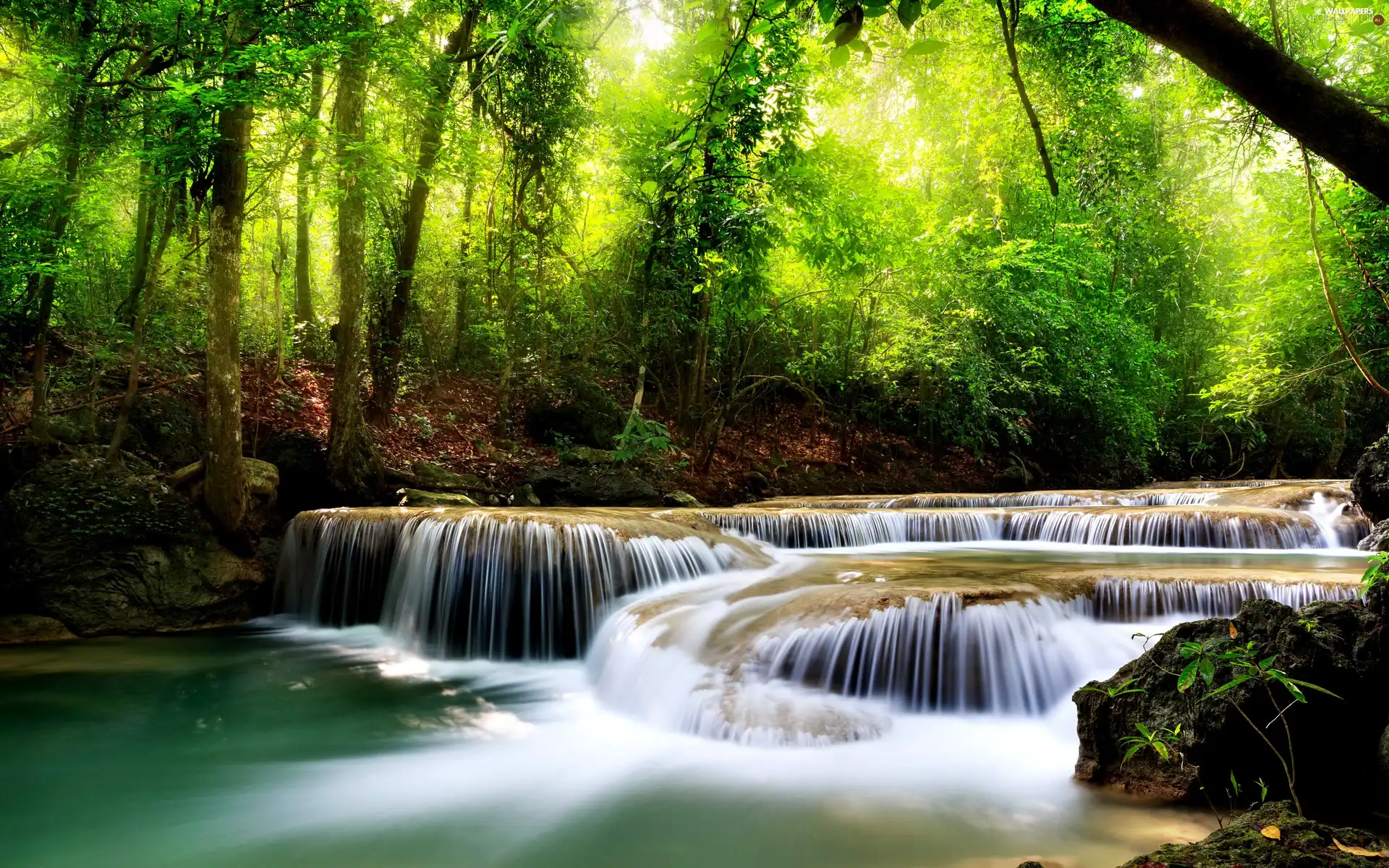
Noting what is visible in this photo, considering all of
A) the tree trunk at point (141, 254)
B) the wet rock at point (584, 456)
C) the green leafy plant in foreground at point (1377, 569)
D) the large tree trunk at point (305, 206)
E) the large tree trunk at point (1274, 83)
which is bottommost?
the green leafy plant in foreground at point (1377, 569)

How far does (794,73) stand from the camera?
353 inches

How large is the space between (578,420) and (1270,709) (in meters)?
12.0

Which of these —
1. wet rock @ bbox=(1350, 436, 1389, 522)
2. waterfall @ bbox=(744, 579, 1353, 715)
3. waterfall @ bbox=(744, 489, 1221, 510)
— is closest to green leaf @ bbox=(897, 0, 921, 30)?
waterfall @ bbox=(744, 579, 1353, 715)

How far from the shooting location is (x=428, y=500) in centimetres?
1045

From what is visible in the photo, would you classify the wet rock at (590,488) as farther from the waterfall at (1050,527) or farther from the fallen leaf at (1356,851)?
the fallen leaf at (1356,851)

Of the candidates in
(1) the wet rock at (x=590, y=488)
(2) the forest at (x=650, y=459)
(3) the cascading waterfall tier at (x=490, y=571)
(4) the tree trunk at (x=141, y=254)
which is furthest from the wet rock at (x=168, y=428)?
(1) the wet rock at (x=590, y=488)

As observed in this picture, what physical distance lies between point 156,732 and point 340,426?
5622mm

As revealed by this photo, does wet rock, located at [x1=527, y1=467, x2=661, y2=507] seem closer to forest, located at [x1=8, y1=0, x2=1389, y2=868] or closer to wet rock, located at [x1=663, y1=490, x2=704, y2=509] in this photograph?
forest, located at [x1=8, y1=0, x2=1389, y2=868]

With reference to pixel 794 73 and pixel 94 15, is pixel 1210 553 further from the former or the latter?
pixel 94 15

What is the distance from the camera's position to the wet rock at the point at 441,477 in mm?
11242

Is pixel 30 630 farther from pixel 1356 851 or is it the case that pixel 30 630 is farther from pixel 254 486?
pixel 1356 851

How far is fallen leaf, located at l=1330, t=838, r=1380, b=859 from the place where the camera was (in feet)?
5.56

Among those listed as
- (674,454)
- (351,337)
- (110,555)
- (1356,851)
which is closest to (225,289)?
(351,337)

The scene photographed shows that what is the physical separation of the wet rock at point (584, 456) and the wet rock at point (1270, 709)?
9.74 m
